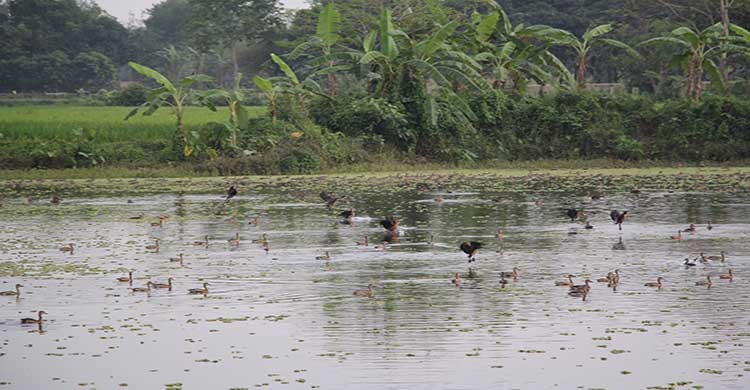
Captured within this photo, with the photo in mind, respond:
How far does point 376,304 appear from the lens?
13914 millimetres

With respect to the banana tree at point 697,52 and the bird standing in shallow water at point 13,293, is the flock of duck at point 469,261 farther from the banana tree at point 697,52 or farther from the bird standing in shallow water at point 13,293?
the banana tree at point 697,52

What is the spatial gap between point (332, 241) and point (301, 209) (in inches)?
188

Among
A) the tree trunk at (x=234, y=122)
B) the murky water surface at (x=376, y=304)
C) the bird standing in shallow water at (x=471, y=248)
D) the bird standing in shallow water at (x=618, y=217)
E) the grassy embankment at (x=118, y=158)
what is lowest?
the murky water surface at (x=376, y=304)

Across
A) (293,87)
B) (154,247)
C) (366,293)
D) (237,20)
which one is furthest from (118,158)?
(237,20)

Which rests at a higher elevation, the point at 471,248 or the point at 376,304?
the point at 471,248

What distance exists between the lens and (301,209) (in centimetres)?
2436

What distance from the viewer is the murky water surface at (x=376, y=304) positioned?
10930 millimetres

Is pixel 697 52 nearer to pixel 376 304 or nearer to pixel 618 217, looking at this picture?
pixel 618 217

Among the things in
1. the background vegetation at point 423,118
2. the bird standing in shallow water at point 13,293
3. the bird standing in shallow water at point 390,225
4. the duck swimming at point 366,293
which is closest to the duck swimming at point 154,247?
the bird standing in shallow water at point 390,225

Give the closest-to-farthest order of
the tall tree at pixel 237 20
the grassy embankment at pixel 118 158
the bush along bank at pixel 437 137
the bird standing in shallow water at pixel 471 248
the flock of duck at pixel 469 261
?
the flock of duck at pixel 469 261
the bird standing in shallow water at pixel 471 248
the grassy embankment at pixel 118 158
the bush along bank at pixel 437 137
the tall tree at pixel 237 20

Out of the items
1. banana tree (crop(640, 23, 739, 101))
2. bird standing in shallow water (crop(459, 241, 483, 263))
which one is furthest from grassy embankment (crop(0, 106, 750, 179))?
bird standing in shallow water (crop(459, 241, 483, 263))

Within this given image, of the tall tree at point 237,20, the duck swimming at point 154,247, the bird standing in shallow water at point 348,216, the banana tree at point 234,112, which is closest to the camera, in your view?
the duck swimming at point 154,247

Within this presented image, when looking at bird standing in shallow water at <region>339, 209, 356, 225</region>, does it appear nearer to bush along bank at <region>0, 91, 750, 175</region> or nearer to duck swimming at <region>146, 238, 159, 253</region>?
duck swimming at <region>146, 238, 159, 253</region>

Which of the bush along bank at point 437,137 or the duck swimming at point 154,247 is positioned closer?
the duck swimming at point 154,247
